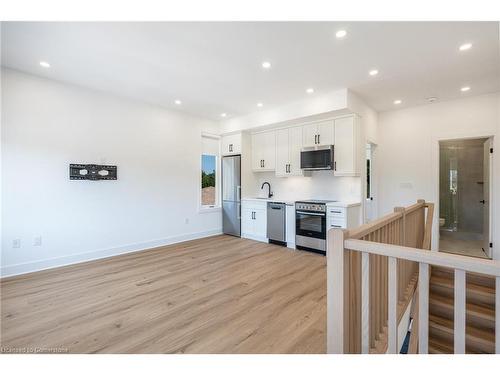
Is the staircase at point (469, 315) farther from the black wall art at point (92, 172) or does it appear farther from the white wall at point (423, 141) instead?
the black wall art at point (92, 172)

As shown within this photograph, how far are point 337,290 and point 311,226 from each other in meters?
3.35

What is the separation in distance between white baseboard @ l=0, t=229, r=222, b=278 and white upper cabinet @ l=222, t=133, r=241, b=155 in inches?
83.5

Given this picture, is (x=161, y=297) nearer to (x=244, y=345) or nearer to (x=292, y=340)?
(x=244, y=345)

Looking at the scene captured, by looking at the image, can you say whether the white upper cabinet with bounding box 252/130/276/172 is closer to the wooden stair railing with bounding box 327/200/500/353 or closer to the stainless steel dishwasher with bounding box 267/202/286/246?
the stainless steel dishwasher with bounding box 267/202/286/246

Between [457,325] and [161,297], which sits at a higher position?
[457,325]

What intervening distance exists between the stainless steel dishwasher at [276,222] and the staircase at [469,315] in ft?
8.13

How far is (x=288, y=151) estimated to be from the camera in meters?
5.23

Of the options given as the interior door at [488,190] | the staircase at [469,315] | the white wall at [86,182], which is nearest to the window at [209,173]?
the white wall at [86,182]

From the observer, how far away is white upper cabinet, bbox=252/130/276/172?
553 centimetres
